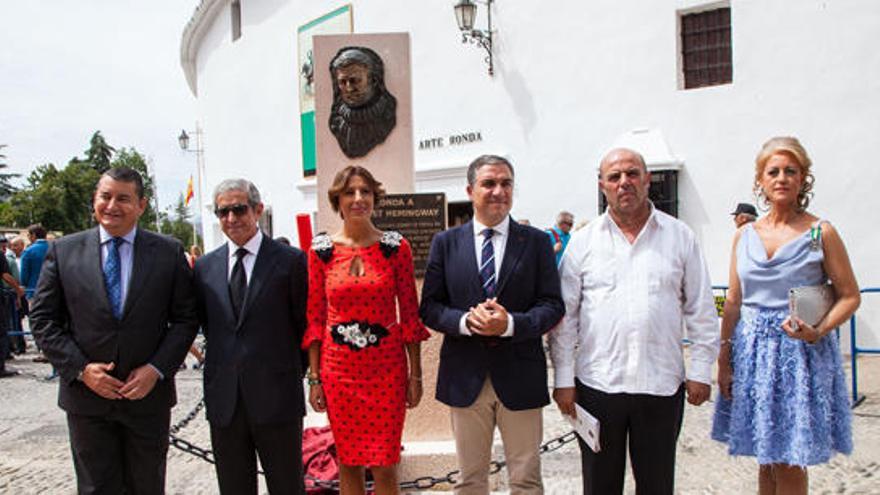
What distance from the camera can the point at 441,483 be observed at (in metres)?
4.25

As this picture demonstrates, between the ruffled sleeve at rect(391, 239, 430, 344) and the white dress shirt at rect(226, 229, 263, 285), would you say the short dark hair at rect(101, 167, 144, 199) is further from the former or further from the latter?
the ruffled sleeve at rect(391, 239, 430, 344)

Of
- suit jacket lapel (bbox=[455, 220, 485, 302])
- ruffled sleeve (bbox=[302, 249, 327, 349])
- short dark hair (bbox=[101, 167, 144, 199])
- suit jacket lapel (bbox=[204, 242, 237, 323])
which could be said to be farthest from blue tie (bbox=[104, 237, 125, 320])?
suit jacket lapel (bbox=[455, 220, 485, 302])

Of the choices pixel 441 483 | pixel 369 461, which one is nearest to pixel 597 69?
pixel 441 483

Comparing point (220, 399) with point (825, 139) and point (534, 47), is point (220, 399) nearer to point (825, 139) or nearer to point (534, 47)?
point (825, 139)

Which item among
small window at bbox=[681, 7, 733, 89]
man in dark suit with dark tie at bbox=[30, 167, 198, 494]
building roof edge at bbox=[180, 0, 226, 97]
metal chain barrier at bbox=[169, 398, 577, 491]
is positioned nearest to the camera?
man in dark suit with dark tie at bbox=[30, 167, 198, 494]

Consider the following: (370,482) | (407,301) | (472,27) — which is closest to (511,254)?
(407,301)

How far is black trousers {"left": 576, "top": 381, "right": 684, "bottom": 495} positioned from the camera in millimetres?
2861

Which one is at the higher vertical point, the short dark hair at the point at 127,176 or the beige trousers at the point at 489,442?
the short dark hair at the point at 127,176

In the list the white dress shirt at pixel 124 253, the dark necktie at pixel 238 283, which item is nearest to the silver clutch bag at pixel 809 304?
the dark necktie at pixel 238 283

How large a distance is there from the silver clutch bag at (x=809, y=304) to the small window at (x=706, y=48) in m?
8.09

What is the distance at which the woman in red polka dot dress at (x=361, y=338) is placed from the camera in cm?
313

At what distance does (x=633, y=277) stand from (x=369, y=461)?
155 cm

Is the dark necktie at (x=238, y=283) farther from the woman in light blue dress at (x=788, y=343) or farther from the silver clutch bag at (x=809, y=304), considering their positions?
the silver clutch bag at (x=809, y=304)

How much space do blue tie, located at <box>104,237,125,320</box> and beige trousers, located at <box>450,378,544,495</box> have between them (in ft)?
5.56
